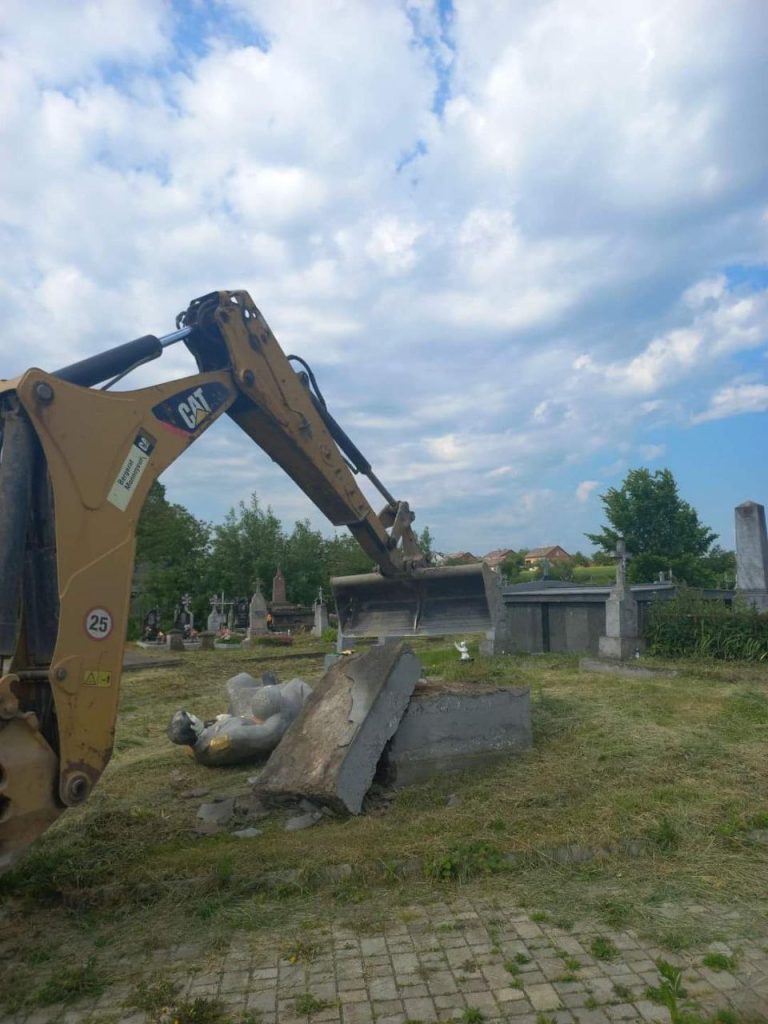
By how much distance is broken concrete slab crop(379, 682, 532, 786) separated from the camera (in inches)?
252

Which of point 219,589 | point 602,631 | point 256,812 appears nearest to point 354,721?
point 256,812

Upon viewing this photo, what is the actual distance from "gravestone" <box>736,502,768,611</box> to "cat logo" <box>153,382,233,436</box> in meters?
12.8

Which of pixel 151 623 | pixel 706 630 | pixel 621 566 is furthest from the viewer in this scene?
pixel 151 623

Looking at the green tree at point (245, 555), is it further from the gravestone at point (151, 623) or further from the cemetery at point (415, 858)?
the cemetery at point (415, 858)

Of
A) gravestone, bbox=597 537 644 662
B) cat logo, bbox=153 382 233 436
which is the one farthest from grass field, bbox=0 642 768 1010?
gravestone, bbox=597 537 644 662

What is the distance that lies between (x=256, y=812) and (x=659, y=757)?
3399mm

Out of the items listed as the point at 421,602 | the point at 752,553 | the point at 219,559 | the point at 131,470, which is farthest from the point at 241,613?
the point at 131,470

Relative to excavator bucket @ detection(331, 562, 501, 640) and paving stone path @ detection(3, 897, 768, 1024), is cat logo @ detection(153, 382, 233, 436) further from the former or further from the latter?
excavator bucket @ detection(331, 562, 501, 640)

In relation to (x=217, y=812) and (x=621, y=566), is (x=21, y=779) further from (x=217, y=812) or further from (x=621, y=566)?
(x=621, y=566)

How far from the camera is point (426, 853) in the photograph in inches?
187

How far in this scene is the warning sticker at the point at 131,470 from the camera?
13.5 ft

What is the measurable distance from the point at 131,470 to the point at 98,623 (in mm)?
852

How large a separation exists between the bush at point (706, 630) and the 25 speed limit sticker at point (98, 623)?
11362mm

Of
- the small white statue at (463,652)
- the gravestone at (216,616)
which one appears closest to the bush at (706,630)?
the small white statue at (463,652)
